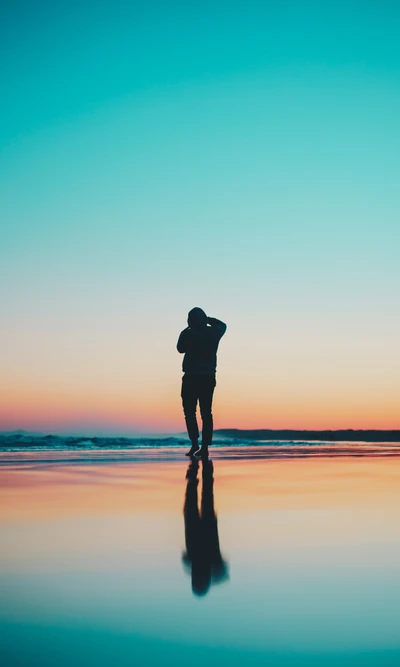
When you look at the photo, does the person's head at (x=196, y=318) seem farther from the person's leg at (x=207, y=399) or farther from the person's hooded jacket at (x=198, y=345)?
the person's leg at (x=207, y=399)

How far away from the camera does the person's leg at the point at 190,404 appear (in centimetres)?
815

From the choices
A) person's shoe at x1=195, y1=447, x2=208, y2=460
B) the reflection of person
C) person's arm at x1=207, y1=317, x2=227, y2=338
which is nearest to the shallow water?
the reflection of person

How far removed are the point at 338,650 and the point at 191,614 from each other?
33 cm

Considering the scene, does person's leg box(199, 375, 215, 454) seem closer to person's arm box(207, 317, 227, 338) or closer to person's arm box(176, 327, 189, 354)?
person's arm box(176, 327, 189, 354)

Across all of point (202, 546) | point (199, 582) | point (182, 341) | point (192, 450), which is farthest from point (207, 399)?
point (199, 582)

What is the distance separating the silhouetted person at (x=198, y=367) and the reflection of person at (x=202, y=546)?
4608mm

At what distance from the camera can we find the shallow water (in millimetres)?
1125

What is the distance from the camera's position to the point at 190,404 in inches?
324

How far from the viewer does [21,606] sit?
1.36m

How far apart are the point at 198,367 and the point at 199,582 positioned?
657 centimetres

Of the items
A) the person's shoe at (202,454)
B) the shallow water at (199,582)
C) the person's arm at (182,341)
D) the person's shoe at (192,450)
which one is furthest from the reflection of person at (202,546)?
the person's arm at (182,341)

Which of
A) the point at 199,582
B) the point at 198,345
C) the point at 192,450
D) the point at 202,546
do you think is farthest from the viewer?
the point at 198,345

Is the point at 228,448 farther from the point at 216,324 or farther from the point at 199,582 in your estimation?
the point at 199,582

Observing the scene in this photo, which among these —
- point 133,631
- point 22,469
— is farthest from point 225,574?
point 22,469
